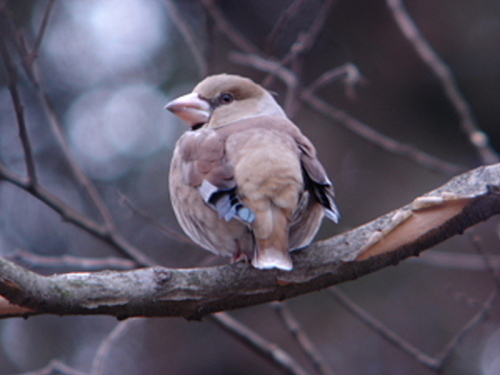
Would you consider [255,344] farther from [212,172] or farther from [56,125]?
[56,125]

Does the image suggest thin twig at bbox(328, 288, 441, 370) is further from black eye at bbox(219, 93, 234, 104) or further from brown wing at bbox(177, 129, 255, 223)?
black eye at bbox(219, 93, 234, 104)

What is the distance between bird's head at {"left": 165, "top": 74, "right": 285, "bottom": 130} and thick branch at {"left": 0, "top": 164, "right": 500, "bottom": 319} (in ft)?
4.55

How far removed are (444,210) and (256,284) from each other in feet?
2.73

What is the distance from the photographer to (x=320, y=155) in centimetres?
715

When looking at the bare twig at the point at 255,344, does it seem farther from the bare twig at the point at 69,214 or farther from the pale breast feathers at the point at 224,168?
the pale breast feathers at the point at 224,168

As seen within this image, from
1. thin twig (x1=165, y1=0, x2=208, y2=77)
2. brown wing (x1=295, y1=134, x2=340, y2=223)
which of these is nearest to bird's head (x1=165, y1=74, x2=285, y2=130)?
thin twig (x1=165, y1=0, x2=208, y2=77)

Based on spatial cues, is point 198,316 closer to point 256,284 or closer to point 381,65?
point 256,284

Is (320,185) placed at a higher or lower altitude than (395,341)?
higher

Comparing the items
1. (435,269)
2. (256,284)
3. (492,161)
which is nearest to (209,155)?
(256,284)

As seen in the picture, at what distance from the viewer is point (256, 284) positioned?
8.05ft

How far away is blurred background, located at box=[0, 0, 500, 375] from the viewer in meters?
6.61

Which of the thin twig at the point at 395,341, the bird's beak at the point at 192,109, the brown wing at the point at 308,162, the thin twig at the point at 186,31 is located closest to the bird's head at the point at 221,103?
the bird's beak at the point at 192,109

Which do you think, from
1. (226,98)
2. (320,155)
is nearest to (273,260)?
(226,98)

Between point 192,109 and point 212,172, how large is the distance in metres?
0.96
